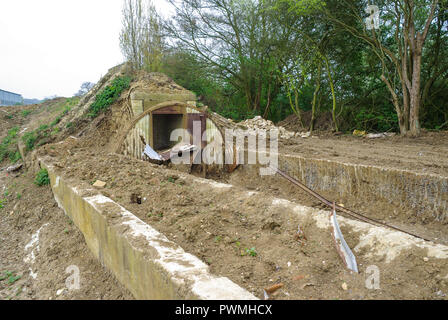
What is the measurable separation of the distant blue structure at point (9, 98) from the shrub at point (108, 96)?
16961 millimetres

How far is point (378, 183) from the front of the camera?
4.73 metres

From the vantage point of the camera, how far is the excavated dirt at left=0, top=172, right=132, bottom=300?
2949 mm

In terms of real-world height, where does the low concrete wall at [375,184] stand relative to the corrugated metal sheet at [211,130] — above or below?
below

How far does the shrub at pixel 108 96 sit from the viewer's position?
896 centimetres

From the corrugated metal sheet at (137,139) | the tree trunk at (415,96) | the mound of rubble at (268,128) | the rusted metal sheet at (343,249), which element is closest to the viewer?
the rusted metal sheet at (343,249)

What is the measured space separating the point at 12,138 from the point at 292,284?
481 inches

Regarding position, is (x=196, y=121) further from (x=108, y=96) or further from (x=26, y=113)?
(x=26, y=113)

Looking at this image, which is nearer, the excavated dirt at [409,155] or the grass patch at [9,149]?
the excavated dirt at [409,155]

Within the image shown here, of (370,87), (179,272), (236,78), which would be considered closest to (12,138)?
(236,78)

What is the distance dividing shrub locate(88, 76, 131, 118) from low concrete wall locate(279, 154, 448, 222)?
5.66 meters

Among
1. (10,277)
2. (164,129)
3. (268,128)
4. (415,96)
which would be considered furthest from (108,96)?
(415,96)

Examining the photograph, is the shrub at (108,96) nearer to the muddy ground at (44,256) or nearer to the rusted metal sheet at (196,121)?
the rusted metal sheet at (196,121)

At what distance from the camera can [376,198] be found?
475 centimetres

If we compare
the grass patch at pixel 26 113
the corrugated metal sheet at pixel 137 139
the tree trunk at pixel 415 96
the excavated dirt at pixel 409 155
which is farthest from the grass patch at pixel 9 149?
the tree trunk at pixel 415 96
